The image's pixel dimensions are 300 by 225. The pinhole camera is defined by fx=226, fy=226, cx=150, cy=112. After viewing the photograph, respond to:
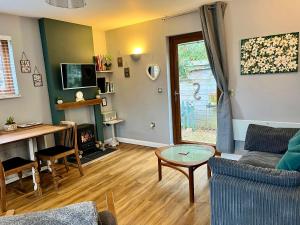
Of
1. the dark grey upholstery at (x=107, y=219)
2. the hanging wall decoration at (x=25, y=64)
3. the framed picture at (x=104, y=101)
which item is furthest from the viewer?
the framed picture at (x=104, y=101)

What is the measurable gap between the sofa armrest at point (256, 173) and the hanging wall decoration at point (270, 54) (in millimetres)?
2000

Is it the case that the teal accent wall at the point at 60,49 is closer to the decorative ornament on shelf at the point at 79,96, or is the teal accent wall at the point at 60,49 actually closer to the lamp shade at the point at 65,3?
the decorative ornament on shelf at the point at 79,96

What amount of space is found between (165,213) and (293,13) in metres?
2.89

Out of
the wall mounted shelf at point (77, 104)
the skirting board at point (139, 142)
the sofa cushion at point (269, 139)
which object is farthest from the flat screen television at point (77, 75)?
the sofa cushion at point (269, 139)

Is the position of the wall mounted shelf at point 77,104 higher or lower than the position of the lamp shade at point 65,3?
lower

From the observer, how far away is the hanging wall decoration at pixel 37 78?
368cm

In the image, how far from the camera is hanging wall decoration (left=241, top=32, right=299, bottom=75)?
2.92 metres

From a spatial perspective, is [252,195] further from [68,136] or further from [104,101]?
[104,101]

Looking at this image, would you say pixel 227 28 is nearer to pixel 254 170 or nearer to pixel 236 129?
pixel 236 129

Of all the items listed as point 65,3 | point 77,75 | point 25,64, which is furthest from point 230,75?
point 25,64

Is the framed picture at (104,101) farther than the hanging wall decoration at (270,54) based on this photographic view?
Yes

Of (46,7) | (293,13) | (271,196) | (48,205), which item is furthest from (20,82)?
(293,13)

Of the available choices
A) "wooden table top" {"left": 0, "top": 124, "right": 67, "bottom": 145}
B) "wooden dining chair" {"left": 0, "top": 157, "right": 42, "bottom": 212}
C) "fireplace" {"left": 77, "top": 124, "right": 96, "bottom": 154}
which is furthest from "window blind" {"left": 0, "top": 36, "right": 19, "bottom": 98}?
"fireplace" {"left": 77, "top": 124, "right": 96, "bottom": 154}

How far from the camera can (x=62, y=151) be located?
10.4ft
